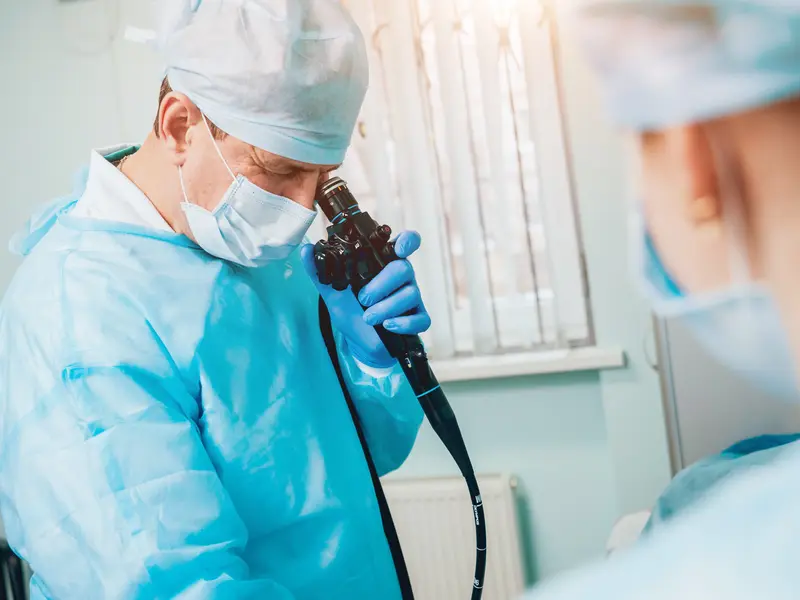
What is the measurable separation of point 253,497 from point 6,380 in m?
0.30

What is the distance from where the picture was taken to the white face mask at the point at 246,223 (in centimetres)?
90

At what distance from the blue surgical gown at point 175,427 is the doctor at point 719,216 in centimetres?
53

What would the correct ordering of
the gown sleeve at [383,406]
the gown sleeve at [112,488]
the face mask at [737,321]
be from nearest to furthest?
the face mask at [737,321]
the gown sleeve at [112,488]
the gown sleeve at [383,406]

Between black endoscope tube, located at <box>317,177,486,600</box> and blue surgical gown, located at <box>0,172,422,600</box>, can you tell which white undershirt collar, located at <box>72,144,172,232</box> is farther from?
black endoscope tube, located at <box>317,177,486,600</box>

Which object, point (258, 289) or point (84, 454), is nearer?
point (84, 454)

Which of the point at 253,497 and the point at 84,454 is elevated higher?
the point at 84,454

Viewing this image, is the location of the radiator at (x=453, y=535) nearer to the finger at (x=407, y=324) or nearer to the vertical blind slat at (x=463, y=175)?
the vertical blind slat at (x=463, y=175)

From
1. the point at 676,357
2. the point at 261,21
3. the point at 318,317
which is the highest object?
the point at 261,21

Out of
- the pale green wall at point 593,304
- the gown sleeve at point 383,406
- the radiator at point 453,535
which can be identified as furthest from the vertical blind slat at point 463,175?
the gown sleeve at point 383,406

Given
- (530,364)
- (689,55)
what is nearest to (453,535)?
(530,364)

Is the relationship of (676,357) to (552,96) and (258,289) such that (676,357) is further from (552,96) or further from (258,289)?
(552,96)

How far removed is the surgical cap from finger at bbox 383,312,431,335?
23cm

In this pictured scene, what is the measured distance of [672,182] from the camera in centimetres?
38

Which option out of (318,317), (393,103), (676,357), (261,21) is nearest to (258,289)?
(318,317)
